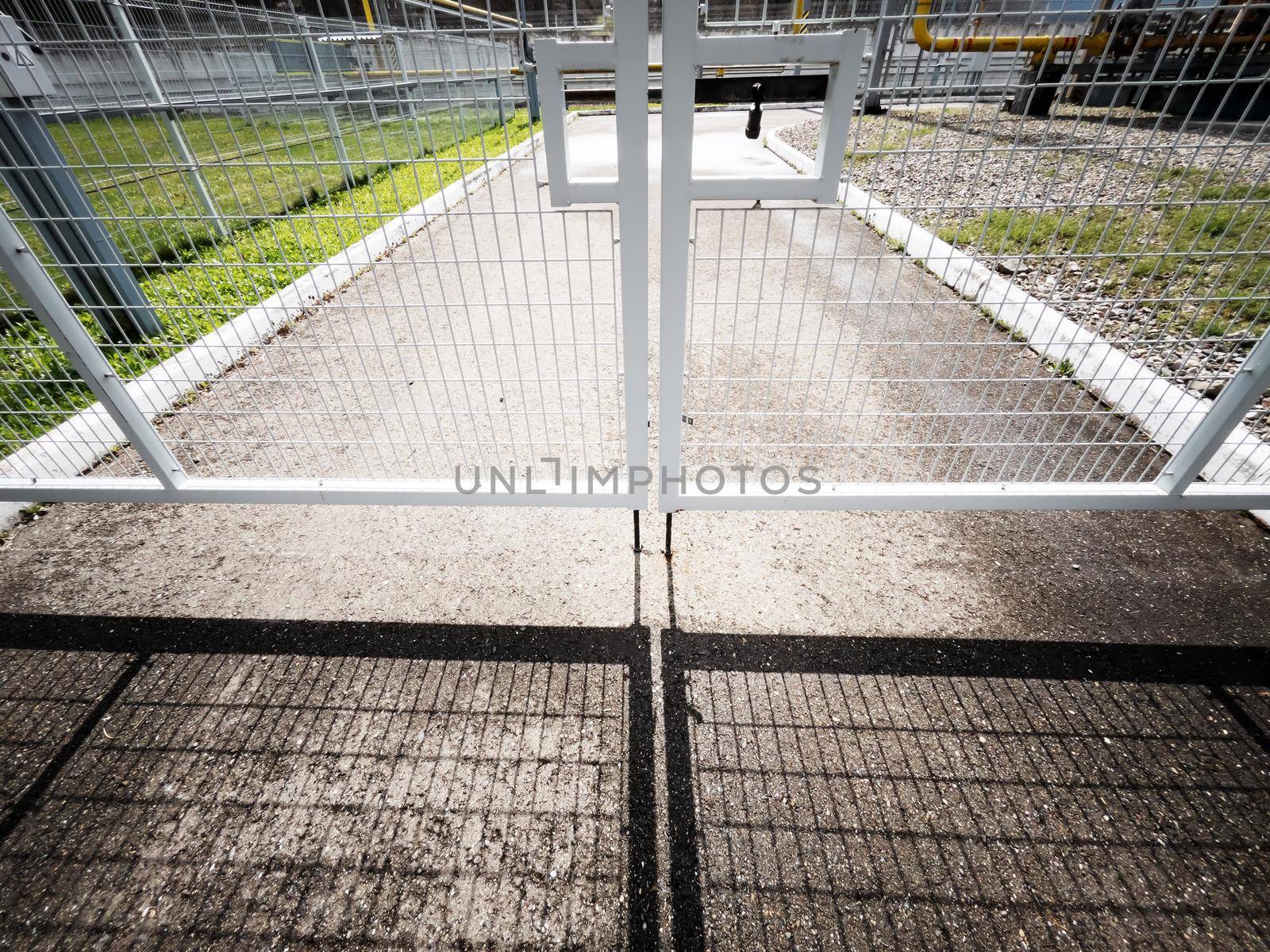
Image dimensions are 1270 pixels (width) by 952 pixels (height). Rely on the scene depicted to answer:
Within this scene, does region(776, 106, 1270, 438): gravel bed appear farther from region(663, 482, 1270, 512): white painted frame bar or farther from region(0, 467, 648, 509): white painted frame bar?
region(0, 467, 648, 509): white painted frame bar

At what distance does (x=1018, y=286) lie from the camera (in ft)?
13.8

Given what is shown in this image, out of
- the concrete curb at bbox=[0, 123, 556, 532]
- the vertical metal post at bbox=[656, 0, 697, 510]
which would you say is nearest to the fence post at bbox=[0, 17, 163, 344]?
the concrete curb at bbox=[0, 123, 556, 532]

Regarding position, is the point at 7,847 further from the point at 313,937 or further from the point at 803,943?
the point at 803,943

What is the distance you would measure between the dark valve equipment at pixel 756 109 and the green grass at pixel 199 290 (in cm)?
69

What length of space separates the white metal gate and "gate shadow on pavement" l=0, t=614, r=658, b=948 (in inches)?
24.0

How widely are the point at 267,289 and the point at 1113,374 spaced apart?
562 centimetres

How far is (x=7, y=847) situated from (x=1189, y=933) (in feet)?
10.5

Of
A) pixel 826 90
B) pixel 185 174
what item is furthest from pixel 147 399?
pixel 826 90

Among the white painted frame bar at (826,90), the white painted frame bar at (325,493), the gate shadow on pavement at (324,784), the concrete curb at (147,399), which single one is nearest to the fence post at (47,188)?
the concrete curb at (147,399)

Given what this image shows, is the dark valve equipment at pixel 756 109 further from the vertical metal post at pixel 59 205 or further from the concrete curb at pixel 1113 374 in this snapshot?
the vertical metal post at pixel 59 205

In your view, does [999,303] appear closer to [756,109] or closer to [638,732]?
[756,109]

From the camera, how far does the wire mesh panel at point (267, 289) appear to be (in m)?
1.77

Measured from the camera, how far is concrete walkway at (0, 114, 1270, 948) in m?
1.59

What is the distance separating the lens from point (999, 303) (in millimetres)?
2283
